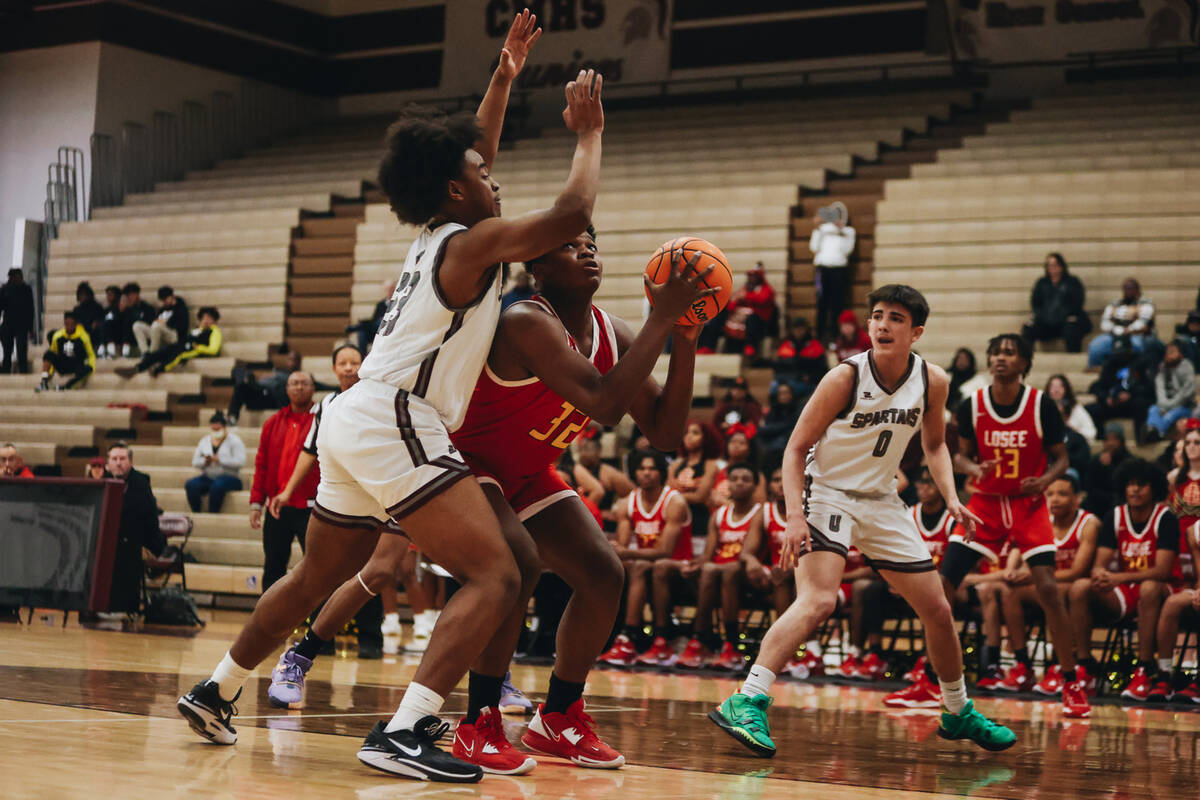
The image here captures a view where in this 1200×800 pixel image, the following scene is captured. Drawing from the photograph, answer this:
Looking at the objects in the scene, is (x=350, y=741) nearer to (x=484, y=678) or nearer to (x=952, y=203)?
(x=484, y=678)

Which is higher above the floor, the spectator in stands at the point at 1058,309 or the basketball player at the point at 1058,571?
the spectator in stands at the point at 1058,309

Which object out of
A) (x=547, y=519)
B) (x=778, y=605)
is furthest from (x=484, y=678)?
(x=778, y=605)

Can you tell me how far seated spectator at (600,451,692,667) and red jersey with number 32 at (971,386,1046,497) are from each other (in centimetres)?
300

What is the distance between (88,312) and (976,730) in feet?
54.1

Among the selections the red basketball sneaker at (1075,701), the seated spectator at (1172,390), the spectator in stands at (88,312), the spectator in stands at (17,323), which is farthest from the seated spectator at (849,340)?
the spectator in stands at (17,323)

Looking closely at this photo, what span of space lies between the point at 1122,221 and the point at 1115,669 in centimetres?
717

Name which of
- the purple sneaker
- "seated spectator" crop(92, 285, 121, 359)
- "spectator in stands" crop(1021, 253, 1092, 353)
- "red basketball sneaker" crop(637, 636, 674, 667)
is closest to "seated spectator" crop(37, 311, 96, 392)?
"seated spectator" crop(92, 285, 121, 359)

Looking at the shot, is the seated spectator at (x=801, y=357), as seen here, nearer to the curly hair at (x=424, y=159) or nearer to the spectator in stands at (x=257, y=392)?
the spectator in stands at (x=257, y=392)

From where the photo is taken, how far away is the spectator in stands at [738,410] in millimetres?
13008

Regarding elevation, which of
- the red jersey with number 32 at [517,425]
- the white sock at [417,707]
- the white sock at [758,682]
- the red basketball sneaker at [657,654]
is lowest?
the red basketball sneaker at [657,654]

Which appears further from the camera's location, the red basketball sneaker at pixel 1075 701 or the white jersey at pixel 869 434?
the red basketball sneaker at pixel 1075 701

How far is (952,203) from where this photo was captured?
1639 cm

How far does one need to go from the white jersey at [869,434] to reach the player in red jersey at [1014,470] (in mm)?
2189

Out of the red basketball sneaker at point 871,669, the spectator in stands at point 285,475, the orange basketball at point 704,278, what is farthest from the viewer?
the red basketball sneaker at point 871,669
